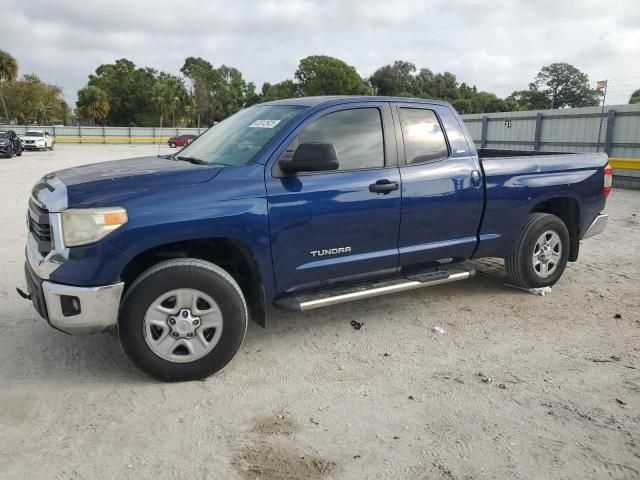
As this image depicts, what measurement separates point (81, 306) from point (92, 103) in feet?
232

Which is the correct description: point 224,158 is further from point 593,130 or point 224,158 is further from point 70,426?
point 593,130

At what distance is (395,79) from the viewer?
303 feet

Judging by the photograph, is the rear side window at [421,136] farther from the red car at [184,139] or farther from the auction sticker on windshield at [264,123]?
the red car at [184,139]

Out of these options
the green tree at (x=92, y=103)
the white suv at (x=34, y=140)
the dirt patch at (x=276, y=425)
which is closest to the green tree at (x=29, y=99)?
the green tree at (x=92, y=103)

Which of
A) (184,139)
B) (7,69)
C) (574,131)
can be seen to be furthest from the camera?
(7,69)

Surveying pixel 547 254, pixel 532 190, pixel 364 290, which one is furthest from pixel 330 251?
pixel 547 254

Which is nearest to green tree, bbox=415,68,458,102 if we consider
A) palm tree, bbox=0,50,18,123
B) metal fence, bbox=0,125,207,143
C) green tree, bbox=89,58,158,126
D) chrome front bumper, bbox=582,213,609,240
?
green tree, bbox=89,58,158,126

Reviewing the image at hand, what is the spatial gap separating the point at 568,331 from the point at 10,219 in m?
8.58

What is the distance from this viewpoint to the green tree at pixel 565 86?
277 ft

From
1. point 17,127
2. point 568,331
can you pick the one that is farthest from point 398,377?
point 17,127

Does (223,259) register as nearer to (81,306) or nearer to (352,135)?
(81,306)

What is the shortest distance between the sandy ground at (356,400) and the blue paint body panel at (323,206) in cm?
61

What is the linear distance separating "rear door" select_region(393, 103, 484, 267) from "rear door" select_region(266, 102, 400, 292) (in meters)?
0.13

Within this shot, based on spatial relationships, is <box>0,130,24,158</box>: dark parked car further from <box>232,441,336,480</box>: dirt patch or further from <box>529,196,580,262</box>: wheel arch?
<box>232,441,336,480</box>: dirt patch
